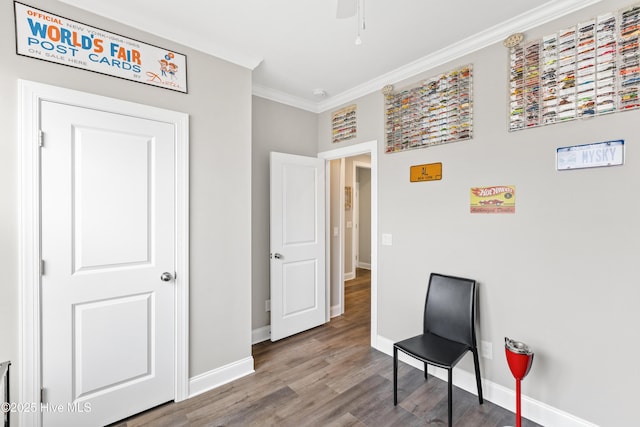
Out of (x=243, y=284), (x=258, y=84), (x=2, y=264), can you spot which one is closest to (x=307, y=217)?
(x=243, y=284)

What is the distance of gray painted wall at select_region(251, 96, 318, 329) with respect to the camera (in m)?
3.00

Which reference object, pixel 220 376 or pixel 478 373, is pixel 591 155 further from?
pixel 220 376

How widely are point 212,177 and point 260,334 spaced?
1.79 meters

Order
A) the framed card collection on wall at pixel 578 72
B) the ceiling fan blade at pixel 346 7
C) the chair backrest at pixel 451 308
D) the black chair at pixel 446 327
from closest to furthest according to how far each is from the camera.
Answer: the ceiling fan blade at pixel 346 7
the framed card collection on wall at pixel 578 72
the black chair at pixel 446 327
the chair backrest at pixel 451 308

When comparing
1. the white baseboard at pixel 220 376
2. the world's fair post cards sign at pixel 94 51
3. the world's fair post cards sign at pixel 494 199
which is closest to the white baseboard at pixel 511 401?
the world's fair post cards sign at pixel 494 199

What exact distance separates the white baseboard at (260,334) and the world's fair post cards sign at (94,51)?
2.38 meters

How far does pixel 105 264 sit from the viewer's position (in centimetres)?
182

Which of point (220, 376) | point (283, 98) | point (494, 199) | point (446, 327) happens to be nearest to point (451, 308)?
point (446, 327)

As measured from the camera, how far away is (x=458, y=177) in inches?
89.3

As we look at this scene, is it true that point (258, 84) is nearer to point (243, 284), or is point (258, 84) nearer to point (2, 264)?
point (243, 284)

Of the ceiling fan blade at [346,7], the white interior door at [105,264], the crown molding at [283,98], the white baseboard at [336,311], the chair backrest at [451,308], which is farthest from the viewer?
the white baseboard at [336,311]

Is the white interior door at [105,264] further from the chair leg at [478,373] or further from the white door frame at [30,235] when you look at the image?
the chair leg at [478,373]

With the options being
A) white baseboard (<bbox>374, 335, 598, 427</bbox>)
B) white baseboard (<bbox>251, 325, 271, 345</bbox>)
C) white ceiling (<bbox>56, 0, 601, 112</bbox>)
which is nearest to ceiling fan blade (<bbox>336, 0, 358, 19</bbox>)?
white ceiling (<bbox>56, 0, 601, 112</bbox>)

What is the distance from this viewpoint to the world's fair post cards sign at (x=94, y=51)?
160 centimetres
